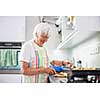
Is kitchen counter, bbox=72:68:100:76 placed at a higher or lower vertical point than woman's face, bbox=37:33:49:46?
lower

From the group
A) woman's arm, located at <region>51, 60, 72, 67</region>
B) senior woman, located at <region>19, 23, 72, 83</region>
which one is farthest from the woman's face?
woman's arm, located at <region>51, 60, 72, 67</region>

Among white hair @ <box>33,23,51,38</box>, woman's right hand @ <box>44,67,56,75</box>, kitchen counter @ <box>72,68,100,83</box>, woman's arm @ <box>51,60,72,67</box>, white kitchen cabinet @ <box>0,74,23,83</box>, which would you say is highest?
white hair @ <box>33,23,51,38</box>

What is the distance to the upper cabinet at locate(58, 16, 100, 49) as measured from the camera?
1140mm

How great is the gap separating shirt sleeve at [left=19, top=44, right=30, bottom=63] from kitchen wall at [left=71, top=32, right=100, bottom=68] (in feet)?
0.77

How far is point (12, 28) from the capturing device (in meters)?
1.41

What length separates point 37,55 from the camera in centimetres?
113

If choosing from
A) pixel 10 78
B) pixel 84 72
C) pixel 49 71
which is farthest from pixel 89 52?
pixel 10 78

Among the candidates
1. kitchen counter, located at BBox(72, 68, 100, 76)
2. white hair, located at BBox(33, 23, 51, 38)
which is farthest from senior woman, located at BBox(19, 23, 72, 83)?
kitchen counter, located at BBox(72, 68, 100, 76)

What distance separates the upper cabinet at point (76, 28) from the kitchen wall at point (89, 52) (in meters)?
0.04

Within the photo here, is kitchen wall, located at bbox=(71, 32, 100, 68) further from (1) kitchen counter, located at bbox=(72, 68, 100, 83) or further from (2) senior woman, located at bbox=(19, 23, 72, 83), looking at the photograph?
(2) senior woman, located at bbox=(19, 23, 72, 83)
